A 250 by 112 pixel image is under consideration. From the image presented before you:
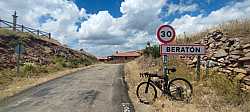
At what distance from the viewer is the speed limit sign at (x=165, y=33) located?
37.3 ft

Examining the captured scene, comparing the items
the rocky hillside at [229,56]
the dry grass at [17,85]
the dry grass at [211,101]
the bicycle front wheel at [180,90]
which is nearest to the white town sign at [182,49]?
the bicycle front wheel at [180,90]

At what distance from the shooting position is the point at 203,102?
989 centimetres

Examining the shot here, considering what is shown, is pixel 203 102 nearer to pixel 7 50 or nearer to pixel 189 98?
pixel 189 98

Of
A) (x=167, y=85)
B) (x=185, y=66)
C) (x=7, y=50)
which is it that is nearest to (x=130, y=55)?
(x=7, y=50)

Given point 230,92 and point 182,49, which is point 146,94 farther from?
point 230,92

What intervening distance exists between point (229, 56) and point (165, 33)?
4.05m

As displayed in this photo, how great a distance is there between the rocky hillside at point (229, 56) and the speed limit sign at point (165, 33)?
2827 mm

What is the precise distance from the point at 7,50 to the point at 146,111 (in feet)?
95.2

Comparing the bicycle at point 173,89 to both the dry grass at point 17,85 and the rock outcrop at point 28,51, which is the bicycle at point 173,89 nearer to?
the dry grass at point 17,85

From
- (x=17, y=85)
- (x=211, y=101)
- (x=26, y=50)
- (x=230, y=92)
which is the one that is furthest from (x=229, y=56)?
(x=26, y=50)

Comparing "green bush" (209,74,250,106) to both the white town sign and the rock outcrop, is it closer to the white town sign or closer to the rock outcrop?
the white town sign

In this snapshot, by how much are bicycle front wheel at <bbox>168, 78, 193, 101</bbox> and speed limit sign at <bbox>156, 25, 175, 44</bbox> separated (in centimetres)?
148

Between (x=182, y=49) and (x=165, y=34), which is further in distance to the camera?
(x=182, y=49)

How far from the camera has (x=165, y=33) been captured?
37.4ft
